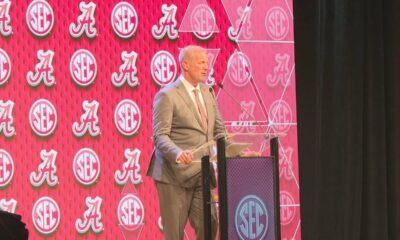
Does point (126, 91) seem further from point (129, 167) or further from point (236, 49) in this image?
point (236, 49)

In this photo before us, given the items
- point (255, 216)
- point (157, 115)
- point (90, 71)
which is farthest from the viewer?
point (90, 71)

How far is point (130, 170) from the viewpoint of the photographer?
508 centimetres

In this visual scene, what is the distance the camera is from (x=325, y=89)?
582 centimetres

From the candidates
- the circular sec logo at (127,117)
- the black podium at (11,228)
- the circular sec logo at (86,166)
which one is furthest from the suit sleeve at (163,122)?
the black podium at (11,228)

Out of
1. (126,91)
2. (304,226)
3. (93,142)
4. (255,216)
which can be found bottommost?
(304,226)

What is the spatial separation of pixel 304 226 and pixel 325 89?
103 cm

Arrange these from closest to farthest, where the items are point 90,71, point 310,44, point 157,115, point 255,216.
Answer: point 255,216 < point 157,115 < point 90,71 < point 310,44

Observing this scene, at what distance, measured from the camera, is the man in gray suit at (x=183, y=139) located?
171 inches

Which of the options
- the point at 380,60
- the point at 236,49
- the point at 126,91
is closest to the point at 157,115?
the point at 126,91

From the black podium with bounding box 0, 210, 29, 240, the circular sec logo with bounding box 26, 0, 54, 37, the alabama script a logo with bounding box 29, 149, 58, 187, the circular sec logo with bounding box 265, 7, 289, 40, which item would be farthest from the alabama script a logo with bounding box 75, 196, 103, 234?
the black podium with bounding box 0, 210, 29, 240

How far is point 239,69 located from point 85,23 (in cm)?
110

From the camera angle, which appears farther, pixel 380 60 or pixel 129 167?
pixel 380 60

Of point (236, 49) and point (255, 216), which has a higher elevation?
point (236, 49)

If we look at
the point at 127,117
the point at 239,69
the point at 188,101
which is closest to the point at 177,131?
the point at 188,101
